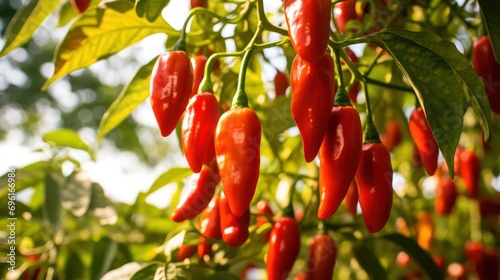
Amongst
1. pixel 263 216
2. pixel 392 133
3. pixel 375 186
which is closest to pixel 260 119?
pixel 263 216

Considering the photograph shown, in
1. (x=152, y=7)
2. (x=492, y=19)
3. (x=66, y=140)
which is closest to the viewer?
(x=492, y=19)

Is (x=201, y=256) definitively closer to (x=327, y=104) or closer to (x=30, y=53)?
(x=327, y=104)

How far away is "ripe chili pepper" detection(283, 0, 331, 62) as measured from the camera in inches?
25.1

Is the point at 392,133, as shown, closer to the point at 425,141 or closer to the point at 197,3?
the point at 425,141

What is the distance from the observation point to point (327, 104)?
695mm

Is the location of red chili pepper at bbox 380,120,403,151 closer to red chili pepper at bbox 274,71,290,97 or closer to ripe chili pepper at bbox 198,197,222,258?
red chili pepper at bbox 274,71,290,97

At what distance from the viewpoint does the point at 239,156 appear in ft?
2.29

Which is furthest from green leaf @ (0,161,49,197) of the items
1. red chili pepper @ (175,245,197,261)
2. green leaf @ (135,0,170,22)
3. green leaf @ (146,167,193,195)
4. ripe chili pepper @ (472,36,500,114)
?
ripe chili pepper @ (472,36,500,114)

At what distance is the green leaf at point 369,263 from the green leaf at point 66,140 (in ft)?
2.17

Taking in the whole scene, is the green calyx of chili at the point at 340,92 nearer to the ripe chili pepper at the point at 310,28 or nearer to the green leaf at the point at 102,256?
the ripe chili pepper at the point at 310,28

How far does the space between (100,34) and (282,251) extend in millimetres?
454

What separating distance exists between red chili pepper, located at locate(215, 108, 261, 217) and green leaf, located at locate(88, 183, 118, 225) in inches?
21.3

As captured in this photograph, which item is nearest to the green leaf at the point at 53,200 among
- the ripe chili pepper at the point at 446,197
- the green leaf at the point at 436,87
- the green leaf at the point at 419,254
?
the green leaf at the point at 419,254

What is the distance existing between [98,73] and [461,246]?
4.19 meters
